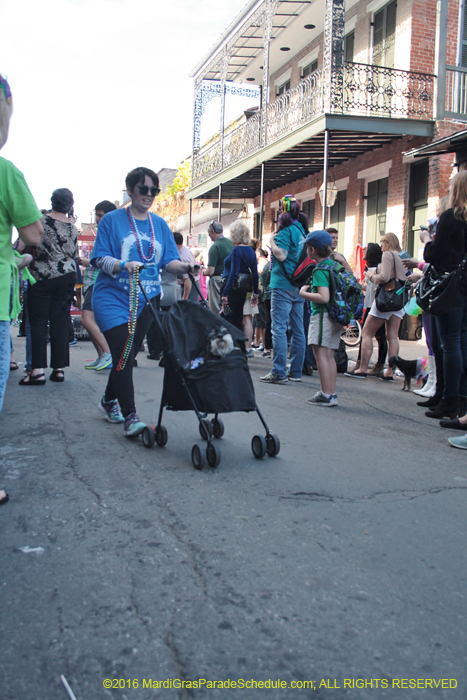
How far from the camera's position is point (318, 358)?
20.4 ft

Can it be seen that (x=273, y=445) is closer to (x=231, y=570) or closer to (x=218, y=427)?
(x=218, y=427)

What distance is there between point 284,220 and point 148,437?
4.05 meters

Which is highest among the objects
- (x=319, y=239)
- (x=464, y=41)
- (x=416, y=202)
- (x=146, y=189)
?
(x=464, y=41)

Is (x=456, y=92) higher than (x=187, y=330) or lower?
higher

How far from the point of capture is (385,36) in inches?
603

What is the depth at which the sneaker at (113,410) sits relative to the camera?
512 cm

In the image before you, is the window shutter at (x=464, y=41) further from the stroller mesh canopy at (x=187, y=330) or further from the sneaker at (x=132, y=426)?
the sneaker at (x=132, y=426)

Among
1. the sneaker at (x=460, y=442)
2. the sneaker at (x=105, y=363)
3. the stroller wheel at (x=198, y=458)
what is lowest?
the sneaker at (x=460, y=442)

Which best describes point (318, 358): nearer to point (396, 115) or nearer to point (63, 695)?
point (63, 695)

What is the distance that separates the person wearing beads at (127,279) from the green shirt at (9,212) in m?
1.38

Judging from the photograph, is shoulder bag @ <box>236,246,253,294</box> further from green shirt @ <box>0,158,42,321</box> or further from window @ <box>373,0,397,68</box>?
window @ <box>373,0,397,68</box>

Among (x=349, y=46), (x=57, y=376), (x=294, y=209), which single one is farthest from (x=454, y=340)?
(x=349, y=46)

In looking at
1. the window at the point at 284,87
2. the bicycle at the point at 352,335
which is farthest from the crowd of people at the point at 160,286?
the window at the point at 284,87

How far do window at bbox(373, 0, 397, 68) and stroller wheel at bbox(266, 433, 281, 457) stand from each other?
1344 centimetres
